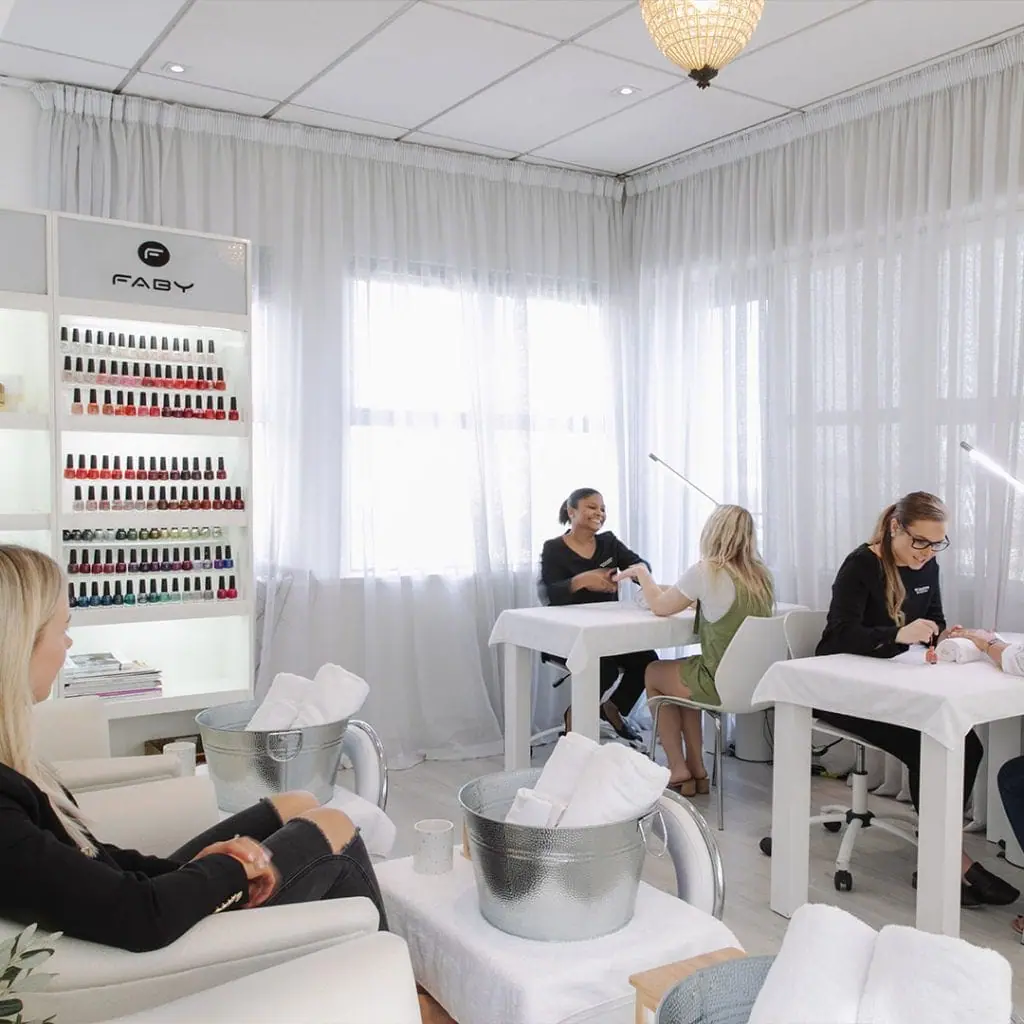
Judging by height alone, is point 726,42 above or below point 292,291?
above

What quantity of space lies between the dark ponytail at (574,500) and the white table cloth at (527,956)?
2.83 meters

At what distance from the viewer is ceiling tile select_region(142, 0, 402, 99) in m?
3.32

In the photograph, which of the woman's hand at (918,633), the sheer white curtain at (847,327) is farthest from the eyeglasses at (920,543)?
the sheer white curtain at (847,327)

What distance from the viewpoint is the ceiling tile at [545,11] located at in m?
3.31

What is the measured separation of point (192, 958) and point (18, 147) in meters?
3.50

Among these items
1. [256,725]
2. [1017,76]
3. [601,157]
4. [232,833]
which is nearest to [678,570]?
[601,157]

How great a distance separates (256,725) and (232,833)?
591mm

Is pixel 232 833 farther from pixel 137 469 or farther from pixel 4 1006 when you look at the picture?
pixel 137 469

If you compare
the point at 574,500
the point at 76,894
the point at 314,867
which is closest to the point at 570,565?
the point at 574,500

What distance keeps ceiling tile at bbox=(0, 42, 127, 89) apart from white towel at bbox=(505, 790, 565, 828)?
124 inches

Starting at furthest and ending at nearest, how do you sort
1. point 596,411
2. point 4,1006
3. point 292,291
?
point 596,411 < point 292,291 < point 4,1006

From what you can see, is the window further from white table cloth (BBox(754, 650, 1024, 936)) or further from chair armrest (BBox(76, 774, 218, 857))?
chair armrest (BBox(76, 774, 218, 857))

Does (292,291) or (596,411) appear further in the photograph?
(596,411)

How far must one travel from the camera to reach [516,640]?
4094 mm
